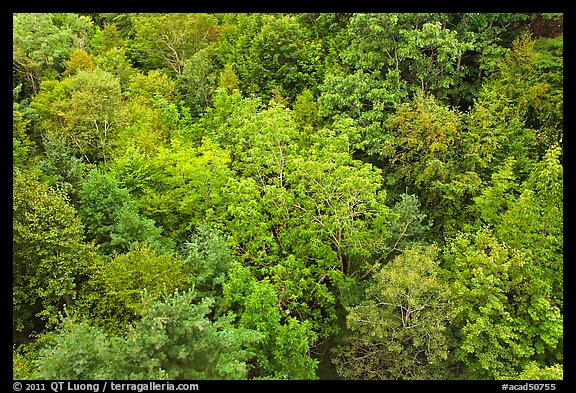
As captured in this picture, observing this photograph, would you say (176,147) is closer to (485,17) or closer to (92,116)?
(92,116)

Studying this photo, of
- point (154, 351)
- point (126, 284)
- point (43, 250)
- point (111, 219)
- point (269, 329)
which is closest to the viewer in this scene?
point (154, 351)

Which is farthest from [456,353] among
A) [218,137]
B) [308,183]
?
[218,137]

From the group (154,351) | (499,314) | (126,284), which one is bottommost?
(126,284)

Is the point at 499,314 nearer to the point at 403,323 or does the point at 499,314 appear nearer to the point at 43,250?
the point at 403,323

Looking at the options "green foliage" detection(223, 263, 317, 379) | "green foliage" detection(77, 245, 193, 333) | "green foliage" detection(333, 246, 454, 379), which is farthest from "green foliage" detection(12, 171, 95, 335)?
"green foliage" detection(333, 246, 454, 379)

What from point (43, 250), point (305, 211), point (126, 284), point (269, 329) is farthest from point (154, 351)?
point (305, 211)

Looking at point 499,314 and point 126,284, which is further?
point 126,284

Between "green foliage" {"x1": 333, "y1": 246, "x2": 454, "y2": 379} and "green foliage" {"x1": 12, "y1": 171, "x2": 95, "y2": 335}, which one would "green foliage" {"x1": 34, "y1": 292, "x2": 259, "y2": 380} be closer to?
"green foliage" {"x1": 12, "y1": 171, "x2": 95, "y2": 335}

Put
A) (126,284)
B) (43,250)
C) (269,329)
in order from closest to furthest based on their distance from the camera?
(269,329), (43,250), (126,284)
